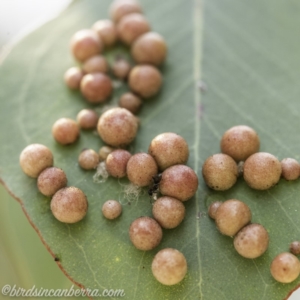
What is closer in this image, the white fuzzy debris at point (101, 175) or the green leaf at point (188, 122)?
the green leaf at point (188, 122)

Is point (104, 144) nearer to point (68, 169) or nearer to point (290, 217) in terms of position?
point (68, 169)

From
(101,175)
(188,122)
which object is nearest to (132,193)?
(101,175)

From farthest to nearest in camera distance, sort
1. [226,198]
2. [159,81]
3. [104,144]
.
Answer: [159,81]
[104,144]
[226,198]

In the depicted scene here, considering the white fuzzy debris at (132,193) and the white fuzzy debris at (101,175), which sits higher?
the white fuzzy debris at (101,175)

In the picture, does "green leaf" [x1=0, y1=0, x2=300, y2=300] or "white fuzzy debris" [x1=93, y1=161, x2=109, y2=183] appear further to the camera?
"white fuzzy debris" [x1=93, y1=161, x2=109, y2=183]

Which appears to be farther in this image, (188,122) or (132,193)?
(188,122)

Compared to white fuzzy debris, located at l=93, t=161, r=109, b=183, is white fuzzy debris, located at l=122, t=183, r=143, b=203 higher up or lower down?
lower down

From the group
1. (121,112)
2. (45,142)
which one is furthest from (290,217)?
(45,142)

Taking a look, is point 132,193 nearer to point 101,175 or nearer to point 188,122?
point 101,175
